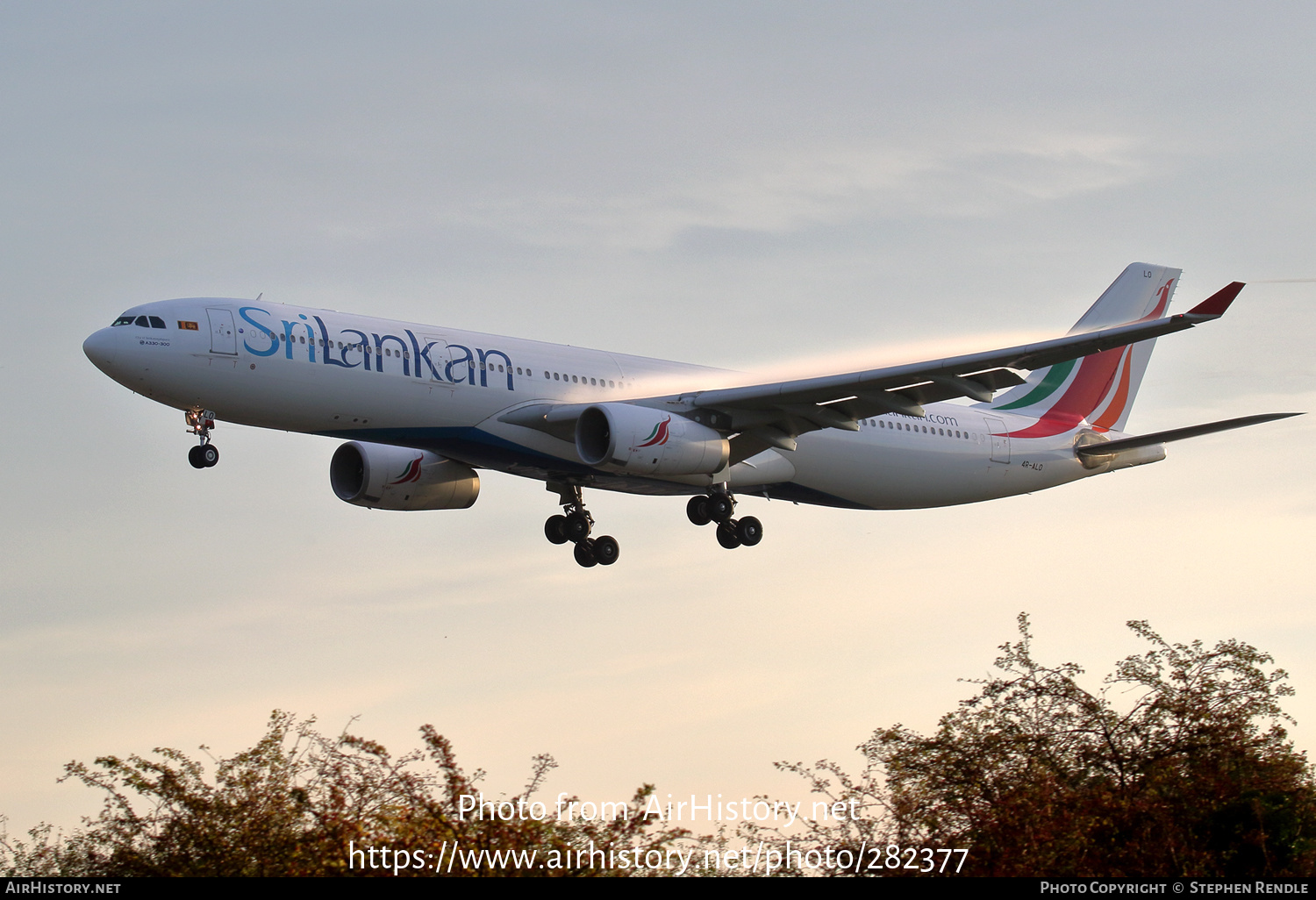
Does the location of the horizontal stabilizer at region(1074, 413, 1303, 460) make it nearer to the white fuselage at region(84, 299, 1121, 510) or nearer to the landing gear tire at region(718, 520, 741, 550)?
the white fuselage at region(84, 299, 1121, 510)

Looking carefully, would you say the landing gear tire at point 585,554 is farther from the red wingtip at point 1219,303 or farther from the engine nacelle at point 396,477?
the red wingtip at point 1219,303

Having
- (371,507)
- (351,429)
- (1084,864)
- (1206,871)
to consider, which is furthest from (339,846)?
(371,507)

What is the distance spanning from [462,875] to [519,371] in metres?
18.2

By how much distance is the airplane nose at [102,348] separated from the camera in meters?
31.9

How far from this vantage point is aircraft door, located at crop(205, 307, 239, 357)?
32.4m

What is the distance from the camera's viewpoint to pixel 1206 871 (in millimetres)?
22297

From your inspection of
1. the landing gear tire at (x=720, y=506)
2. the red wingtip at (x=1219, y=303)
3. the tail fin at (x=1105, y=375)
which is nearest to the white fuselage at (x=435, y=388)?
the landing gear tire at (x=720, y=506)

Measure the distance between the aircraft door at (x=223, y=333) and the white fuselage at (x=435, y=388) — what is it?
3 centimetres

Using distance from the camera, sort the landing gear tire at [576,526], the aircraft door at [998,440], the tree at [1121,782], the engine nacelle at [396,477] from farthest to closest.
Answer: the aircraft door at [998,440] → the landing gear tire at [576,526] → the engine nacelle at [396,477] → the tree at [1121,782]

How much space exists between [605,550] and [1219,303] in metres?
18.0

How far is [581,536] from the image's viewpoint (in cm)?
4125

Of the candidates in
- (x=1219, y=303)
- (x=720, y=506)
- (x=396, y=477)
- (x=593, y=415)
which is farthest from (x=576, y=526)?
(x=1219, y=303)

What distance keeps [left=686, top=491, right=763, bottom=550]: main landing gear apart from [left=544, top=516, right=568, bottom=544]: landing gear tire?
3.72 metres

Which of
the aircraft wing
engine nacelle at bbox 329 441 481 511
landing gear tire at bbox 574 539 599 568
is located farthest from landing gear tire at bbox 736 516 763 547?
engine nacelle at bbox 329 441 481 511
